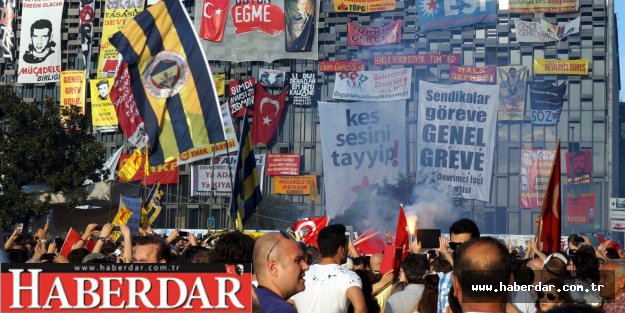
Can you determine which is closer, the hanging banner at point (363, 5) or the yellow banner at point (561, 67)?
the hanging banner at point (363, 5)

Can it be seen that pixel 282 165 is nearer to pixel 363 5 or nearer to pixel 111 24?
pixel 363 5

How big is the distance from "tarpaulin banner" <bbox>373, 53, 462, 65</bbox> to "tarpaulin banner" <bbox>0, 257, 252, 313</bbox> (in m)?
87.1

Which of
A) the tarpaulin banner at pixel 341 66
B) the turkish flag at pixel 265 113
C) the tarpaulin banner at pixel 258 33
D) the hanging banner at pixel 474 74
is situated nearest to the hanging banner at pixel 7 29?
the tarpaulin banner at pixel 258 33

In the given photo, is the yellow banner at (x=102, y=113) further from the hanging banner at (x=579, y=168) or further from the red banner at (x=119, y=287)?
the red banner at (x=119, y=287)

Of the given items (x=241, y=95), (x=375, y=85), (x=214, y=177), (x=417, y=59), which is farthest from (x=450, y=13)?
(x=214, y=177)

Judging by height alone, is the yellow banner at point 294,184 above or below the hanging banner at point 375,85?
below

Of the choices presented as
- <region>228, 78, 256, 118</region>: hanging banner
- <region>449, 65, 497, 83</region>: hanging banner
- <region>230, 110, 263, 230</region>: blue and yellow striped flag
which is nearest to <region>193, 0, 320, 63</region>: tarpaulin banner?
<region>228, 78, 256, 118</region>: hanging banner

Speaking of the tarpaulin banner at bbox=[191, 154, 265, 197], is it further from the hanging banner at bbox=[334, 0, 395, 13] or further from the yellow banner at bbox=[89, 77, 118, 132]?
the hanging banner at bbox=[334, 0, 395, 13]

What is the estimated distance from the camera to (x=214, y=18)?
3465 inches

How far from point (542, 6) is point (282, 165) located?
23758mm

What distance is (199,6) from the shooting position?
292 feet

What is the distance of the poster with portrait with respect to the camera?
86625 millimetres

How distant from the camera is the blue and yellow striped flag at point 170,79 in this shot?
13.8 m

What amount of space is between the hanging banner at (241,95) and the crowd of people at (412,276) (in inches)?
3209
